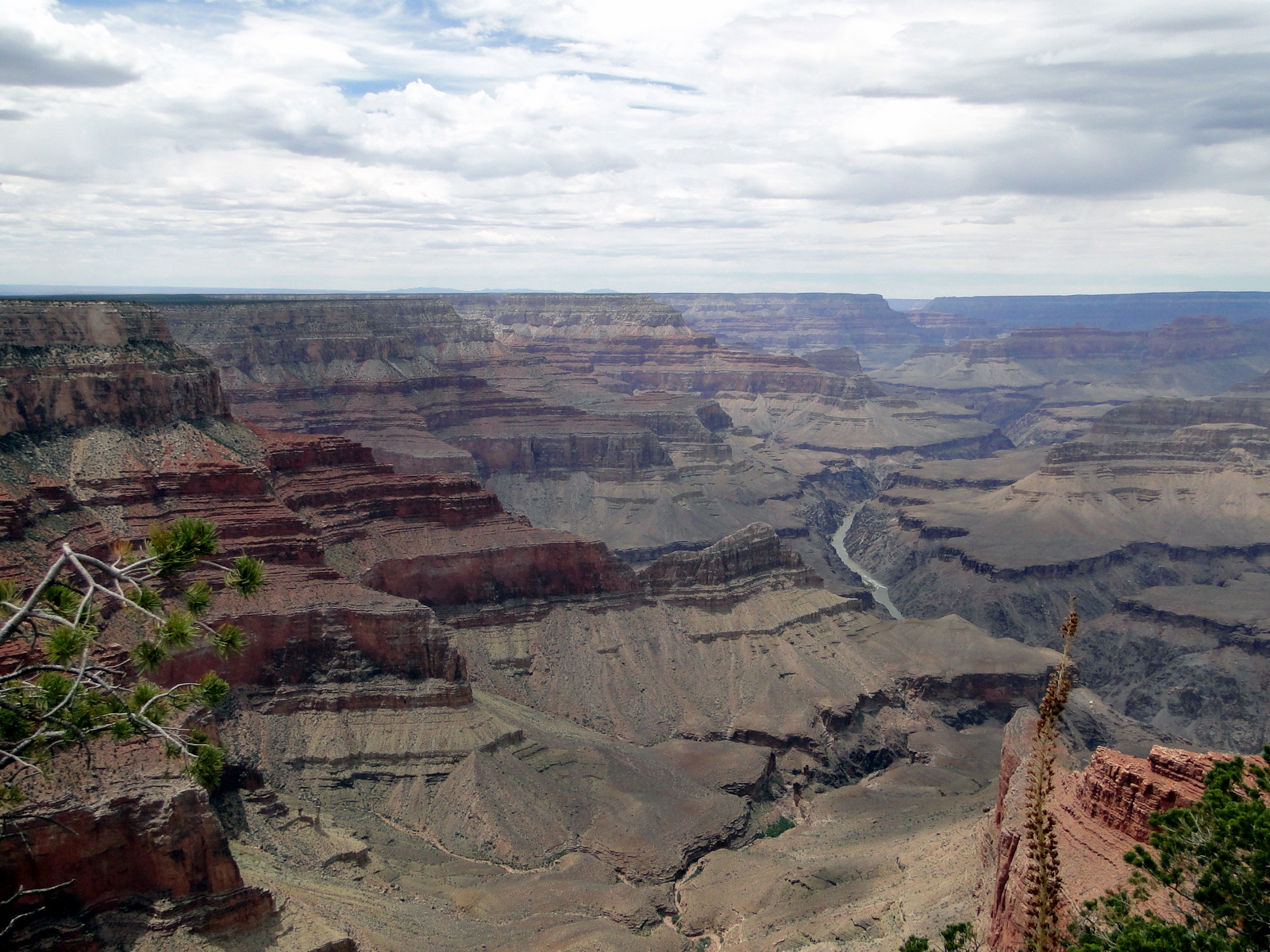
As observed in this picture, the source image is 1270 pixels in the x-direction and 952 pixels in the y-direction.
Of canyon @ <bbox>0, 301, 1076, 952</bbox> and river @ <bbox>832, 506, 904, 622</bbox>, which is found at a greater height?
canyon @ <bbox>0, 301, 1076, 952</bbox>

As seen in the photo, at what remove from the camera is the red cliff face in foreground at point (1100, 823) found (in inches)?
1256

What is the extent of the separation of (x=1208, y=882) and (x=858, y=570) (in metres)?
133

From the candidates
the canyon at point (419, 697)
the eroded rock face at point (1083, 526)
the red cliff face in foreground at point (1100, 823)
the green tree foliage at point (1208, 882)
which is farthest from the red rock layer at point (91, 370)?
the eroded rock face at point (1083, 526)

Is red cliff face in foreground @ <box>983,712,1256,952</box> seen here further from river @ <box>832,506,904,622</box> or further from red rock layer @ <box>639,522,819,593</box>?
river @ <box>832,506,904,622</box>

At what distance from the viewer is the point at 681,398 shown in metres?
200

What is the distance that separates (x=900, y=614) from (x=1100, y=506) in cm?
4153

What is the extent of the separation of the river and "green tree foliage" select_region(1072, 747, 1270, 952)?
309 ft

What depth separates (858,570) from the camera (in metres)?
154

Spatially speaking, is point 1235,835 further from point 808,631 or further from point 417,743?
point 808,631

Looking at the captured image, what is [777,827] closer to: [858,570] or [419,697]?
[419,697]

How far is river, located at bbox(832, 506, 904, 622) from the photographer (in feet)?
444

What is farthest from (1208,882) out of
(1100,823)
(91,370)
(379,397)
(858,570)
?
(379,397)

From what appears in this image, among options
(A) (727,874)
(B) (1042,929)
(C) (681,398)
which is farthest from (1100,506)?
(B) (1042,929)

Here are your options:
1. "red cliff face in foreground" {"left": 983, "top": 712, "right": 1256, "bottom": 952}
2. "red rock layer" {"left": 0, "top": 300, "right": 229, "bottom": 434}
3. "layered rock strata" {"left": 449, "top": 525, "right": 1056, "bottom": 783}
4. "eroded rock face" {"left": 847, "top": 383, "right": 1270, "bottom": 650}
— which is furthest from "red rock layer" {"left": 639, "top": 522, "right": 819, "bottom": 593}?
"red cliff face in foreground" {"left": 983, "top": 712, "right": 1256, "bottom": 952}
